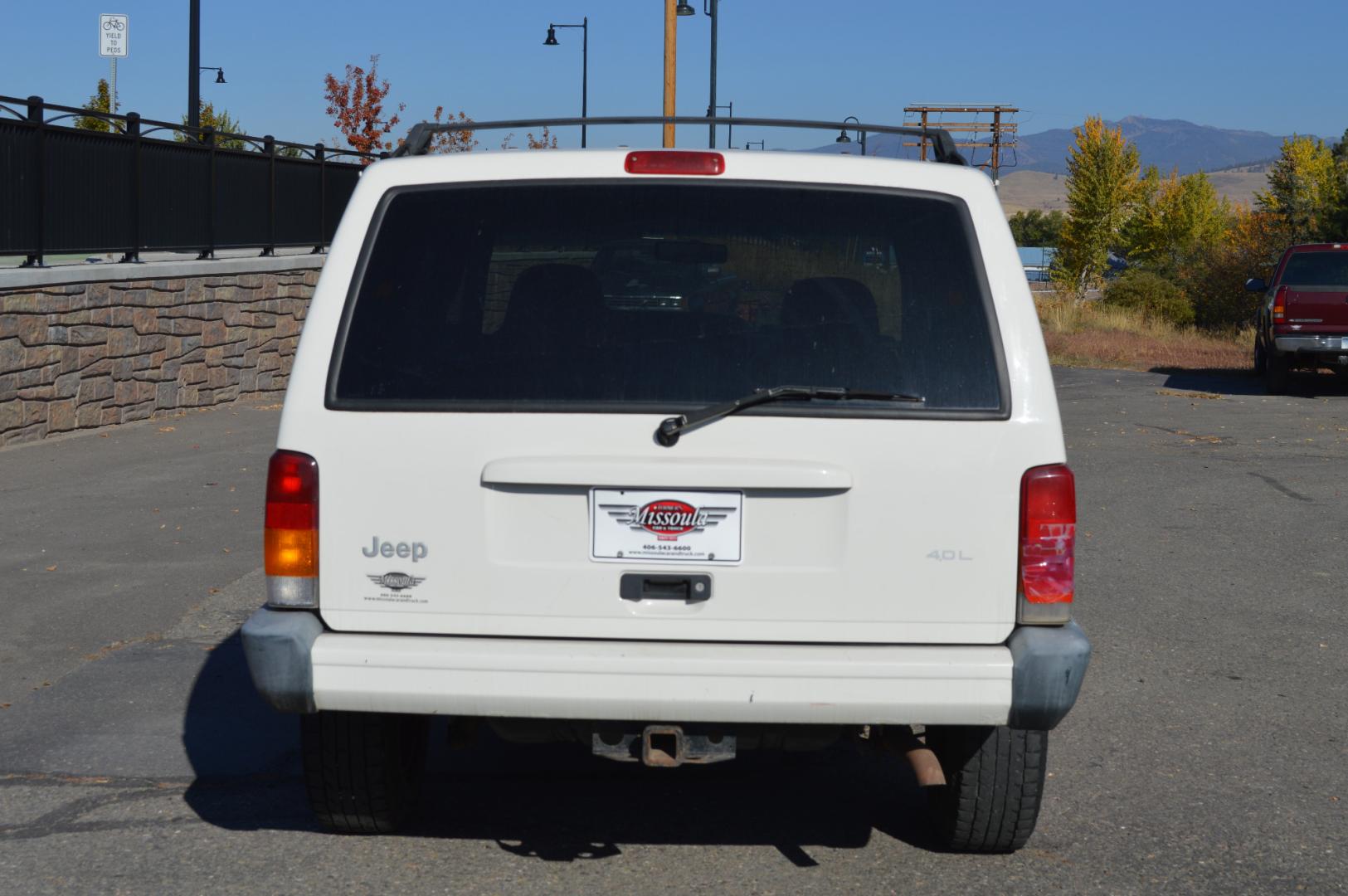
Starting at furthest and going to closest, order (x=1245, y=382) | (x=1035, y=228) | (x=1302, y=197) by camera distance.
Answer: (x=1035, y=228), (x=1302, y=197), (x=1245, y=382)

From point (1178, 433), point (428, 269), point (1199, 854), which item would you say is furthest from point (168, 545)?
point (1178, 433)

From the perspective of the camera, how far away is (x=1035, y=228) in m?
131

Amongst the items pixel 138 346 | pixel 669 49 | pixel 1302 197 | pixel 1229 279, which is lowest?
pixel 138 346

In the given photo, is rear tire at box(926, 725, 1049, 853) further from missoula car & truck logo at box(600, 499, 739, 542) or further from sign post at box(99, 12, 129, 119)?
sign post at box(99, 12, 129, 119)

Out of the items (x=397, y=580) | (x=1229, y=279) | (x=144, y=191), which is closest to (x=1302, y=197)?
(x=1229, y=279)

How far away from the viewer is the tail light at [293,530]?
145 inches

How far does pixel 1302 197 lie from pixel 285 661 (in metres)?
44.7

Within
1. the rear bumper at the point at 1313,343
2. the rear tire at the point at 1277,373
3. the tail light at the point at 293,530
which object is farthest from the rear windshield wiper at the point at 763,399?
the rear tire at the point at 1277,373

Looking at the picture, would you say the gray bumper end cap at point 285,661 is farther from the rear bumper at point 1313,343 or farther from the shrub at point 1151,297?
the shrub at point 1151,297

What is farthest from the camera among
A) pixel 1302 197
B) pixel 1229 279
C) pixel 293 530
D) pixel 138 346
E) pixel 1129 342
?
pixel 1302 197

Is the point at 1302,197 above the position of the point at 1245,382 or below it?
above

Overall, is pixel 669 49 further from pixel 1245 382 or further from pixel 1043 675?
pixel 1043 675

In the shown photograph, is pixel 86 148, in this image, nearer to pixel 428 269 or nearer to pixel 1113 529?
pixel 1113 529

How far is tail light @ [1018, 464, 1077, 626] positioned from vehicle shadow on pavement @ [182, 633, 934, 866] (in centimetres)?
65
